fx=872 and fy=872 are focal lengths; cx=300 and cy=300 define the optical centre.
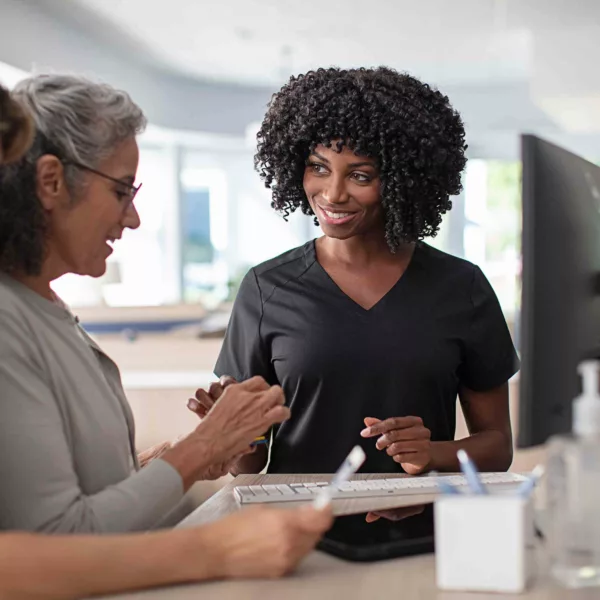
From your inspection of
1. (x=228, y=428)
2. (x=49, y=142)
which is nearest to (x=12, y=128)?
(x=49, y=142)

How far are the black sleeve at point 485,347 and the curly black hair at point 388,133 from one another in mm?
180

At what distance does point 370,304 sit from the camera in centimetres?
161

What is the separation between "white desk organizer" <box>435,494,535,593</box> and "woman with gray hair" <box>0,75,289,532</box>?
0.35m

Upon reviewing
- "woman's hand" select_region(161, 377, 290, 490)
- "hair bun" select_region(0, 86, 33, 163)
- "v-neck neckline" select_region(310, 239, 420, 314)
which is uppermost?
"hair bun" select_region(0, 86, 33, 163)

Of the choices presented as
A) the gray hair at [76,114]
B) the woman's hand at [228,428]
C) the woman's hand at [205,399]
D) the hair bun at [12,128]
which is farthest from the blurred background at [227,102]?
the hair bun at [12,128]

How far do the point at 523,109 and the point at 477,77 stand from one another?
0.68 metres

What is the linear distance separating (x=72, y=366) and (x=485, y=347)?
2.68 feet

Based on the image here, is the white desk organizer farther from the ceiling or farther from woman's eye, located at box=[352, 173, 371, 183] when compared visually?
the ceiling

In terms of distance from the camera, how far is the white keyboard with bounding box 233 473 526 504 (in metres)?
1.26

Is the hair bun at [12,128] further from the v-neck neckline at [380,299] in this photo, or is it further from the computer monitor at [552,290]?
the v-neck neckline at [380,299]

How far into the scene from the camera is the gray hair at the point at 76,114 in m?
1.09

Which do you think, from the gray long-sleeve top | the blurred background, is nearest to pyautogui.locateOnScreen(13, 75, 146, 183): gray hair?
the gray long-sleeve top

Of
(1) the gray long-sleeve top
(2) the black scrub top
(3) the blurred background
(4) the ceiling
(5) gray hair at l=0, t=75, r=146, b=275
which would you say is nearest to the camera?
(1) the gray long-sleeve top

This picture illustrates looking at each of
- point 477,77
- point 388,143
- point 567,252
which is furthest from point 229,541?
point 477,77
